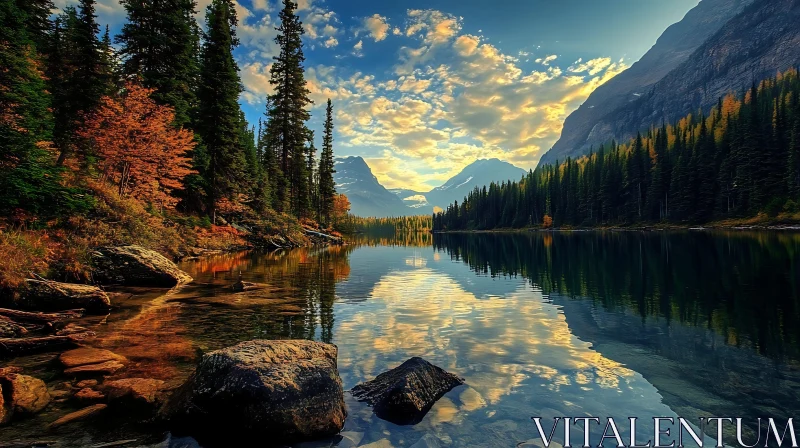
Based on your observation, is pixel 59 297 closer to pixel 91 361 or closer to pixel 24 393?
pixel 91 361

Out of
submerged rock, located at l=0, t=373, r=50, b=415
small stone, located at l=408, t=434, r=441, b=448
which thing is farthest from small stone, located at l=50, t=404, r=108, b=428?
small stone, located at l=408, t=434, r=441, b=448

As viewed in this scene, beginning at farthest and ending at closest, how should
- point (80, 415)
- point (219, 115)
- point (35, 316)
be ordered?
point (219, 115) → point (35, 316) → point (80, 415)

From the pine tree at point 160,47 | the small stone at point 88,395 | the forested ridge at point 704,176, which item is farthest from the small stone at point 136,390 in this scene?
the forested ridge at point 704,176

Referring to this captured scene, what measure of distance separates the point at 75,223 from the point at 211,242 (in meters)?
21.2

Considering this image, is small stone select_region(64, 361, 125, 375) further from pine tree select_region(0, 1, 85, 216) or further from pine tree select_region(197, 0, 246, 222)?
pine tree select_region(197, 0, 246, 222)

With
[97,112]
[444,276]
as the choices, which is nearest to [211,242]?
[97,112]

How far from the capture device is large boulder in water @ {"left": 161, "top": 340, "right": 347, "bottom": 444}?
5914 mm

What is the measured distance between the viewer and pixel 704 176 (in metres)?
94.6

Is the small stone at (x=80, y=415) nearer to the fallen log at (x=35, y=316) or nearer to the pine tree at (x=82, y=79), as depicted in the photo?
the fallen log at (x=35, y=316)

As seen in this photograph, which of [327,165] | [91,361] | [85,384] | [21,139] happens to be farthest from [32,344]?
[327,165]

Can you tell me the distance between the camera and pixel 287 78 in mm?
54938

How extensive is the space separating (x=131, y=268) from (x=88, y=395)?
553 inches

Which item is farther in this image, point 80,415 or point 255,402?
point 80,415

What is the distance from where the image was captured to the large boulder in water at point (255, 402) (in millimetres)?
5914
